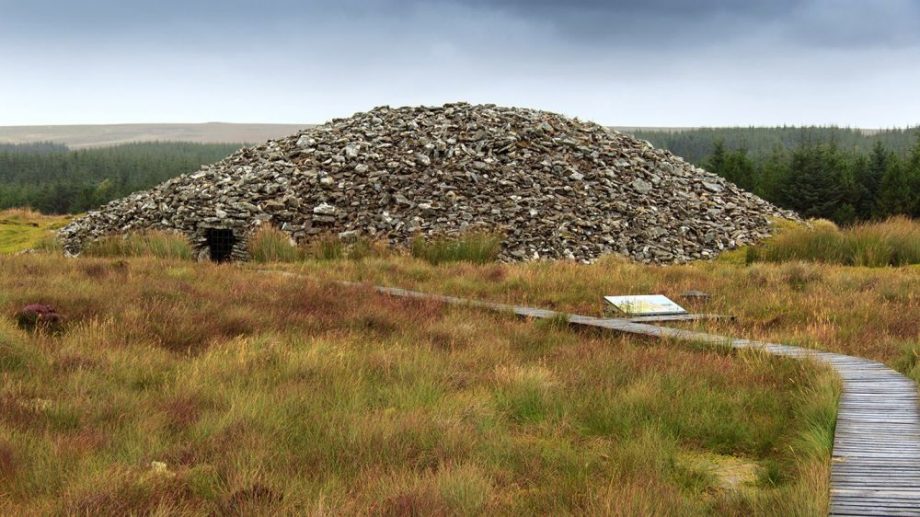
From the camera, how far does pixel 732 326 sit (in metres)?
10.6

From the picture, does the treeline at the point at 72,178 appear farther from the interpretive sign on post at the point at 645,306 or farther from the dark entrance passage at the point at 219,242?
the interpretive sign on post at the point at 645,306

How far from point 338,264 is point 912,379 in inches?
513

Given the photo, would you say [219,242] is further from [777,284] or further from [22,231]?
[22,231]

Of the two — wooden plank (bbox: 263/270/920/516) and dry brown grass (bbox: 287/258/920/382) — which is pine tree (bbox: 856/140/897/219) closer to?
dry brown grass (bbox: 287/258/920/382)

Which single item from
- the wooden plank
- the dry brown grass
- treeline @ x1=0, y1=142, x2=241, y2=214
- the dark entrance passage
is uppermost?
the wooden plank

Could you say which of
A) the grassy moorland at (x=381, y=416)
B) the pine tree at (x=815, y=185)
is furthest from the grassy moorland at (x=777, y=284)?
the pine tree at (x=815, y=185)

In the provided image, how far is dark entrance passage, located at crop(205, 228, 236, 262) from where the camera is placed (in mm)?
21958

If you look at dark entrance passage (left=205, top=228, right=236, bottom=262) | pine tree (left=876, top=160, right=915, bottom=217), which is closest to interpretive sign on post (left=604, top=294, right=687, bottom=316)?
dark entrance passage (left=205, top=228, right=236, bottom=262)

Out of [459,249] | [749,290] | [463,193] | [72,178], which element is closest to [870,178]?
[463,193]

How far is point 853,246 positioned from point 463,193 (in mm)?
11138

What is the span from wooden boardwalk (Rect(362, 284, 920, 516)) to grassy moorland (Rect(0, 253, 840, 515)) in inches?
5.7

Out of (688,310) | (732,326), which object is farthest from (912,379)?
(688,310)

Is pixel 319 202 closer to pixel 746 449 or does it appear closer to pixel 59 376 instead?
pixel 59 376

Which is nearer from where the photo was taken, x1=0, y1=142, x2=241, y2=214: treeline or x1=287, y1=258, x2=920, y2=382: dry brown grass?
x1=287, y1=258, x2=920, y2=382: dry brown grass
